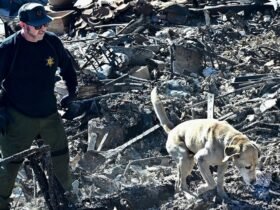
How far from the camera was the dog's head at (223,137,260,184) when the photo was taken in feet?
23.5

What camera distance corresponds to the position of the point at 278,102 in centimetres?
994

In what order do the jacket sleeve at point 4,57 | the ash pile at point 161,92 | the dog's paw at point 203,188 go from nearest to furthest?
the jacket sleeve at point 4,57 < the dog's paw at point 203,188 < the ash pile at point 161,92

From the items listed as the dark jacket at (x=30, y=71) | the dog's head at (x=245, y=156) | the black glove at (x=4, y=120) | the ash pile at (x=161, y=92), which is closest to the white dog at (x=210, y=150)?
the dog's head at (x=245, y=156)

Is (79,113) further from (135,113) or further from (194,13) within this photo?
(194,13)

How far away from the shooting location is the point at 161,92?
1116 cm

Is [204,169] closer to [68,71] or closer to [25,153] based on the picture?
[68,71]

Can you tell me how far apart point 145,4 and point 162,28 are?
38.7 inches

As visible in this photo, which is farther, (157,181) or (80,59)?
(80,59)

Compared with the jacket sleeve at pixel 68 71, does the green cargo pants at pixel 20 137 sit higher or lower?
lower

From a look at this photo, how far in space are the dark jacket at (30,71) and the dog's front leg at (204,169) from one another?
159 cm

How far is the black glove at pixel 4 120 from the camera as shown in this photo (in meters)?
7.19

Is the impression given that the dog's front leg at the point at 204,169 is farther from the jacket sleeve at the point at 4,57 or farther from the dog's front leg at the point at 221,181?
the jacket sleeve at the point at 4,57

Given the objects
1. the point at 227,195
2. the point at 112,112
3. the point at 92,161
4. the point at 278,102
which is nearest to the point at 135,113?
the point at 112,112

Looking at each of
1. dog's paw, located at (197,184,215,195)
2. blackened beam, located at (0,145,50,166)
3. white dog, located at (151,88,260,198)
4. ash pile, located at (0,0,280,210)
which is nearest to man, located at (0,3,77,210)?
blackened beam, located at (0,145,50,166)
